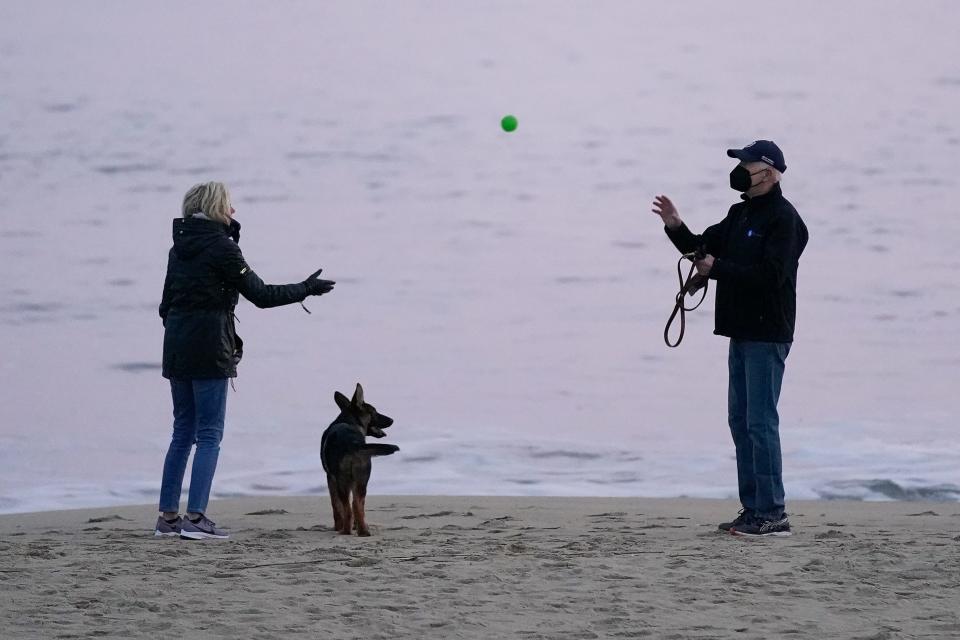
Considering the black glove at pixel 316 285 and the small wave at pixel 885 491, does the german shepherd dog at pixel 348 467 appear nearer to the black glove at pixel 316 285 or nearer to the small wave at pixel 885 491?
the black glove at pixel 316 285

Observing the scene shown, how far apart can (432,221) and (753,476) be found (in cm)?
1127

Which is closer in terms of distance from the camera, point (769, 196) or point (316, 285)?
point (769, 196)

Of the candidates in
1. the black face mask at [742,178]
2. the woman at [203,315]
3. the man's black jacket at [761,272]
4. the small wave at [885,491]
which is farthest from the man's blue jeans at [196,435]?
the small wave at [885,491]

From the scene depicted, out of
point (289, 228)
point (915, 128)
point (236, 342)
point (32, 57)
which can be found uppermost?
point (32, 57)

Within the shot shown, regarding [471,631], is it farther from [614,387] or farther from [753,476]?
[614,387]

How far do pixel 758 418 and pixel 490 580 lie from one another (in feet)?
4.51

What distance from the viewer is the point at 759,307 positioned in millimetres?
5207

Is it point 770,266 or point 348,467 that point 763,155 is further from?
point 348,467

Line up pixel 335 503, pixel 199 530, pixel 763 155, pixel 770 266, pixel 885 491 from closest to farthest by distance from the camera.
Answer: pixel 770 266, pixel 763 155, pixel 199 530, pixel 335 503, pixel 885 491

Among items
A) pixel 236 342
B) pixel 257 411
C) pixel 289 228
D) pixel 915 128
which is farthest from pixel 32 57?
pixel 236 342

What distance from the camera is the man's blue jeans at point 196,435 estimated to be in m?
5.37

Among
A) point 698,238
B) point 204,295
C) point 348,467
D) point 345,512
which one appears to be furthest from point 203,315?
point 698,238

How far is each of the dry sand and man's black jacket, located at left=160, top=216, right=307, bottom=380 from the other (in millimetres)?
698

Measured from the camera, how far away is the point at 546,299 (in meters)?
13.9
